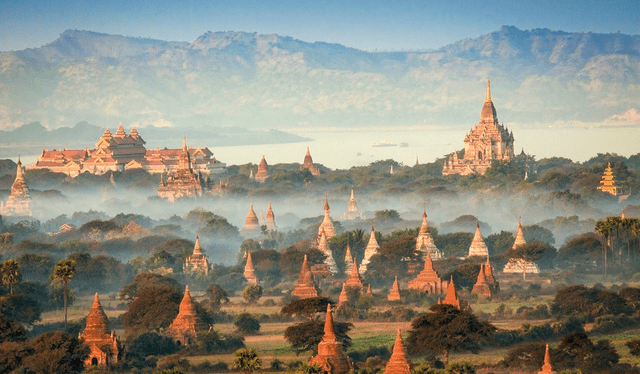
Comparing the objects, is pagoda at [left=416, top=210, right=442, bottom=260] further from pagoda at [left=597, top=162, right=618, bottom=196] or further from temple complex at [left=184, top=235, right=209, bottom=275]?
pagoda at [left=597, top=162, right=618, bottom=196]

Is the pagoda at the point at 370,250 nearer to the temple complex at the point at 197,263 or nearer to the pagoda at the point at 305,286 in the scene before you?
the temple complex at the point at 197,263

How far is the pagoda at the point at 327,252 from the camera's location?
130025 millimetres

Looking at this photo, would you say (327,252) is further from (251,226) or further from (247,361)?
(247,361)

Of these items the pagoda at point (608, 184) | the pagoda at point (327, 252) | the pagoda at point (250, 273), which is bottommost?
the pagoda at point (250, 273)

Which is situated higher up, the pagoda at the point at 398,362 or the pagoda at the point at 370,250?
the pagoda at the point at 370,250

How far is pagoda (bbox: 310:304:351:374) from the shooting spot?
75.2 m

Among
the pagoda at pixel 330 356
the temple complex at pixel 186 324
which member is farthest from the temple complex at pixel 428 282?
the pagoda at pixel 330 356

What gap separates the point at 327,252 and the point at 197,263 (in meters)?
9.24

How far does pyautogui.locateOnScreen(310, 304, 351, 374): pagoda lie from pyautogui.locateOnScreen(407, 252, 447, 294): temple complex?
127 feet

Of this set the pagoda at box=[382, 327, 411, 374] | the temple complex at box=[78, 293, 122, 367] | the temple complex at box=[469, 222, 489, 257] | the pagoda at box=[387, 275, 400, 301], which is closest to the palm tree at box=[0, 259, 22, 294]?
the temple complex at box=[78, 293, 122, 367]

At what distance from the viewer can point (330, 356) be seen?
75.6 meters

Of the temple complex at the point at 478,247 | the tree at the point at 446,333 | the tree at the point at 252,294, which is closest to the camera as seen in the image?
the tree at the point at 446,333

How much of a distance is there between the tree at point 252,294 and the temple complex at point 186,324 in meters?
20.8

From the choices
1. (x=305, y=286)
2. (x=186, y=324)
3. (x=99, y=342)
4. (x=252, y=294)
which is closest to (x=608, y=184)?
(x=305, y=286)
